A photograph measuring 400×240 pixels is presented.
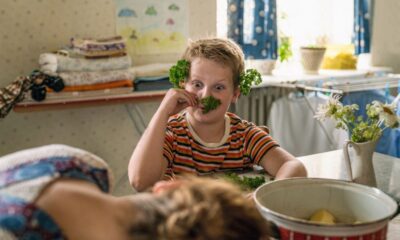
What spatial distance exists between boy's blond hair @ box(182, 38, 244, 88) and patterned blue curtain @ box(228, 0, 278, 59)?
1.91 m

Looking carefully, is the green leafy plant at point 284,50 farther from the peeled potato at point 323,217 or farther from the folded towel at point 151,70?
the peeled potato at point 323,217

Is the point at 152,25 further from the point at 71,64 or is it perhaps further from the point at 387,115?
the point at 387,115

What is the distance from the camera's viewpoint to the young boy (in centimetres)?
147

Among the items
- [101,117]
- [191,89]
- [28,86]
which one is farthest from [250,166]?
[101,117]

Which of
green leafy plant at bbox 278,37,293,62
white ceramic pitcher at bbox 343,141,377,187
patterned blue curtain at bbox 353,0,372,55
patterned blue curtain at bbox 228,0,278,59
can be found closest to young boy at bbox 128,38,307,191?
white ceramic pitcher at bbox 343,141,377,187

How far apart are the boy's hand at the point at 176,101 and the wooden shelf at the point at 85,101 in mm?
1172

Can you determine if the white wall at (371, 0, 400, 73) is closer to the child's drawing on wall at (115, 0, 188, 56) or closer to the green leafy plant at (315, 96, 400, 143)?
the child's drawing on wall at (115, 0, 188, 56)

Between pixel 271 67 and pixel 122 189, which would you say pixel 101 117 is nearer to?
pixel 122 189

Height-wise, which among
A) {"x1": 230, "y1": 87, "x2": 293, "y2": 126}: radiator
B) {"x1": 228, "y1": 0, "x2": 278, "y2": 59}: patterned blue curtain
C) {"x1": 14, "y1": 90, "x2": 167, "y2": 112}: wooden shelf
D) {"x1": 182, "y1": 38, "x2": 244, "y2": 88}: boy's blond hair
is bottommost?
{"x1": 230, "y1": 87, "x2": 293, "y2": 126}: radiator

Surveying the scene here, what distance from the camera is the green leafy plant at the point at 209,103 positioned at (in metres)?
1.48

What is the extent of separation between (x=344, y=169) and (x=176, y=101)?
0.60m

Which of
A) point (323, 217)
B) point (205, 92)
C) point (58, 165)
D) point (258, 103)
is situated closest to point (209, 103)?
point (205, 92)

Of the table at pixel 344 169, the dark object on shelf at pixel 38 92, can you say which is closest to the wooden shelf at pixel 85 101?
the dark object on shelf at pixel 38 92

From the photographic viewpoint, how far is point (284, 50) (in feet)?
13.0
